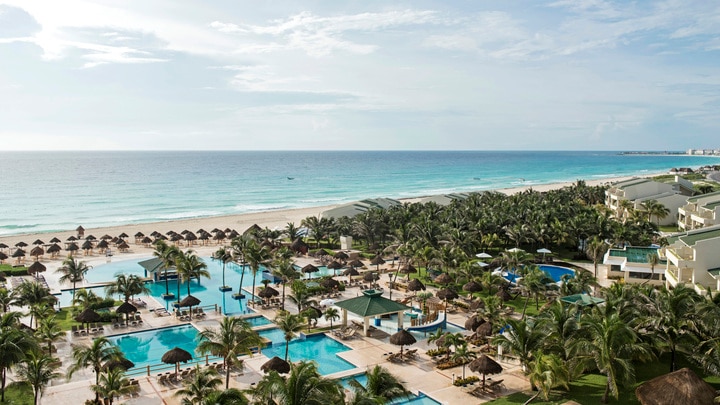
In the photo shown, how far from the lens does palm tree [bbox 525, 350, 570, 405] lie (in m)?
20.6

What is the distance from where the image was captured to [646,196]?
69.9 meters

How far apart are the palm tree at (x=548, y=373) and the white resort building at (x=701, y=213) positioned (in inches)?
1444

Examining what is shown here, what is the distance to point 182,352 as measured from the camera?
24516mm

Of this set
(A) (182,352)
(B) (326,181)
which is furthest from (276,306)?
(B) (326,181)

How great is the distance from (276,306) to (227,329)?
48.0 ft

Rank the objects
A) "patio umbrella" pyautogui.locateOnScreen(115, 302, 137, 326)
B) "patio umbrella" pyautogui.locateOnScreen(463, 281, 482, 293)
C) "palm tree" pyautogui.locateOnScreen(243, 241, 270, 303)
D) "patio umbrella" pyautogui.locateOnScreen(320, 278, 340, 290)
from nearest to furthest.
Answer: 1. "patio umbrella" pyautogui.locateOnScreen(115, 302, 137, 326)
2. "patio umbrella" pyautogui.locateOnScreen(463, 281, 482, 293)
3. "palm tree" pyautogui.locateOnScreen(243, 241, 270, 303)
4. "patio umbrella" pyautogui.locateOnScreen(320, 278, 340, 290)

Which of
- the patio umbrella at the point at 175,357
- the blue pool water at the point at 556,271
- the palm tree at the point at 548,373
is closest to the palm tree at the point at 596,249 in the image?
the blue pool water at the point at 556,271

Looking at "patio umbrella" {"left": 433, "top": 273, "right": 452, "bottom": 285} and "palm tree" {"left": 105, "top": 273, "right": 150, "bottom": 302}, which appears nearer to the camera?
"palm tree" {"left": 105, "top": 273, "right": 150, "bottom": 302}

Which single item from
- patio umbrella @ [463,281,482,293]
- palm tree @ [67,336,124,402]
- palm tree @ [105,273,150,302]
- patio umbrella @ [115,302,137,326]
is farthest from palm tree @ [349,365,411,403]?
palm tree @ [105,273,150,302]

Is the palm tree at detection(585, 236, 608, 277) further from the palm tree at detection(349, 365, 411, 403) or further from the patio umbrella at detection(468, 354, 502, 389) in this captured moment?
the palm tree at detection(349, 365, 411, 403)

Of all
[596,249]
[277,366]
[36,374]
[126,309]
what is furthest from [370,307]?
[596,249]

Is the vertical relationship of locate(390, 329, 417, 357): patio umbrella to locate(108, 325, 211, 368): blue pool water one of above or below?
above

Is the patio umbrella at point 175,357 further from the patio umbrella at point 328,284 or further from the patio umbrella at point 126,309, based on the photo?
the patio umbrella at point 328,284

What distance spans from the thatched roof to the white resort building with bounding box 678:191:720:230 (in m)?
35.8
